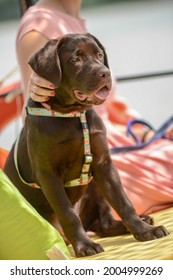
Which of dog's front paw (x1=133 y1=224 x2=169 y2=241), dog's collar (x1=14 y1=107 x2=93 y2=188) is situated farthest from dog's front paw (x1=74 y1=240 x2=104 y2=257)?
dog's collar (x1=14 y1=107 x2=93 y2=188)

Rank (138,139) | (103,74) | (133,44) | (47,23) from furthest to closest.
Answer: (133,44) < (138,139) < (47,23) < (103,74)

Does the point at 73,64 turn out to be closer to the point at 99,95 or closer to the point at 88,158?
the point at 99,95

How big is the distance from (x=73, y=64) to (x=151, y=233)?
20.6 inches

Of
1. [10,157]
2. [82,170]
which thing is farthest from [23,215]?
[10,157]

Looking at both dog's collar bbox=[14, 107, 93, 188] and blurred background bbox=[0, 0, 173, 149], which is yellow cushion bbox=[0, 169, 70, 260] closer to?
dog's collar bbox=[14, 107, 93, 188]

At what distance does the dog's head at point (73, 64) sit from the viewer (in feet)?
7.73

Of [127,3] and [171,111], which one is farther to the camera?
[127,3]

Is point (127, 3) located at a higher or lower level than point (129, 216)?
lower

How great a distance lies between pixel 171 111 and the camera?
7.59 m

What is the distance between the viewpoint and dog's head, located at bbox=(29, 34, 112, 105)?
236cm

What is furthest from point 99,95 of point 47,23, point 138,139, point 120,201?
point 138,139

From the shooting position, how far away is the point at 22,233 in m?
2.30
